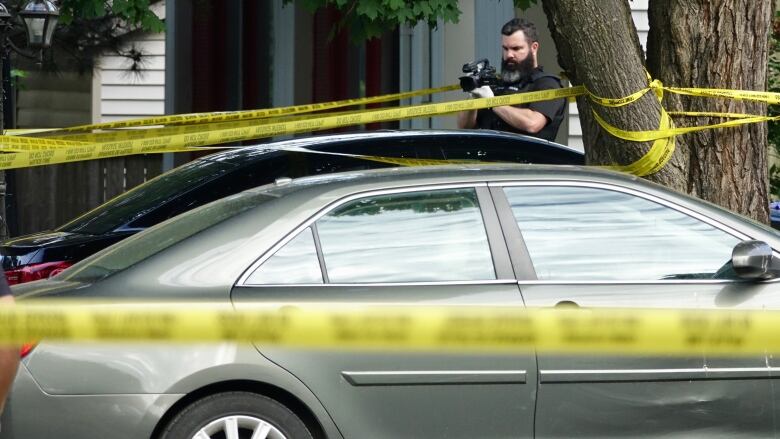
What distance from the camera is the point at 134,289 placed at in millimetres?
4824

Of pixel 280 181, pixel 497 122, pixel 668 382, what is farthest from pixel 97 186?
pixel 668 382

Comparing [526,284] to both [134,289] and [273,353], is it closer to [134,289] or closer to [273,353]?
[273,353]

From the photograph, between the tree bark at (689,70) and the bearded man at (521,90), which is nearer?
the tree bark at (689,70)

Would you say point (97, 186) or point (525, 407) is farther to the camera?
point (97, 186)

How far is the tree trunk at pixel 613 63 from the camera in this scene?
718 cm

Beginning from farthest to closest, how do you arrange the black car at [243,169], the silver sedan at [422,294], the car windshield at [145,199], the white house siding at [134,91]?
the white house siding at [134,91] → the car windshield at [145,199] → the black car at [243,169] → the silver sedan at [422,294]

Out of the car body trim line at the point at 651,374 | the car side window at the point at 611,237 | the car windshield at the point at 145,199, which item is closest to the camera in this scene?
the car body trim line at the point at 651,374

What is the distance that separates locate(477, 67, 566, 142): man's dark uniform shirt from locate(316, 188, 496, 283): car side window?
319 cm

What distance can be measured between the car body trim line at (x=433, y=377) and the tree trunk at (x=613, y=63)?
2.65 meters

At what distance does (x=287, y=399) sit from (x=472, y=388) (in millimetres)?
607

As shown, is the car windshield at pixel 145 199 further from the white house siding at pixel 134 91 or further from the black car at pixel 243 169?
the white house siding at pixel 134 91

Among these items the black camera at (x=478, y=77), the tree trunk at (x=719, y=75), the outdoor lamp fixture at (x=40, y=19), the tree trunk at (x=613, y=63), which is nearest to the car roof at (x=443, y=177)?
the tree trunk at (x=613, y=63)

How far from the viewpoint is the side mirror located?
16.4 feet

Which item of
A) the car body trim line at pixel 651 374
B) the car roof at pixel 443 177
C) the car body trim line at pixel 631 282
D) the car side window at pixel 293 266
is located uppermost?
the car roof at pixel 443 177
